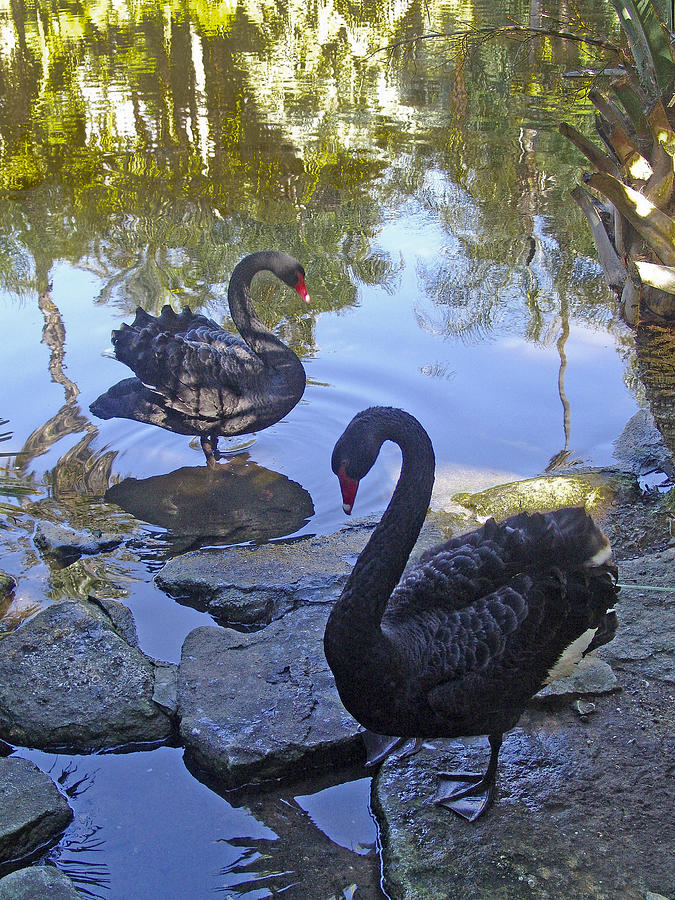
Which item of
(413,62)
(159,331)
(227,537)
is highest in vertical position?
(413,62)

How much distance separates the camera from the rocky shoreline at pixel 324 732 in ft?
7.44

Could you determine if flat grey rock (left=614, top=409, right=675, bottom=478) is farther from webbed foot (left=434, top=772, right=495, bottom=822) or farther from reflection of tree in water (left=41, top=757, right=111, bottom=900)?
reflection of tree in water (left=41, top=757, right=111, bottom=900)

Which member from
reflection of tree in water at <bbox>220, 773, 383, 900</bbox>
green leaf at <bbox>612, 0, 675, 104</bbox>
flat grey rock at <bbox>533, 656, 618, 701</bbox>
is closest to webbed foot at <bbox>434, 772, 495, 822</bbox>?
reflection of tree in water at <bbox>220, 773, 383, 900</bbox>

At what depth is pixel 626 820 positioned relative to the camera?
2.37m

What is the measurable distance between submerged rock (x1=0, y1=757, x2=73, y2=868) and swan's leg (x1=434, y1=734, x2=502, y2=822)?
1.06 m

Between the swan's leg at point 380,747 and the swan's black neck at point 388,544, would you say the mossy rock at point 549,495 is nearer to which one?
the swan's leg at point 380,747

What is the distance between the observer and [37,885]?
7.09 feet

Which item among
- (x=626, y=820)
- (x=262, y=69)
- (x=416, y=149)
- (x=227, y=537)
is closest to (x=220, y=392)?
(x=227, y=537)

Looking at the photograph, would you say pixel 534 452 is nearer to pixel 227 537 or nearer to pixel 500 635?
pixel 227 537

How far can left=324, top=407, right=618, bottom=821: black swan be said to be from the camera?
2334 mm

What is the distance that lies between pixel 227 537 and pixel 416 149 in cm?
604

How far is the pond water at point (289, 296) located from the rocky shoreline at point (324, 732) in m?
0.12

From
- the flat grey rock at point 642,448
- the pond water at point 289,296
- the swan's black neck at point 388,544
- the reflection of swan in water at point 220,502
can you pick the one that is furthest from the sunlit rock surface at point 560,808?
the reflection of swan in water at point 220,502

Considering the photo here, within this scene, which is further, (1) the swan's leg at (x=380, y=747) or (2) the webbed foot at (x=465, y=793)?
(1) the swan's leg at (x=380, y=747)
